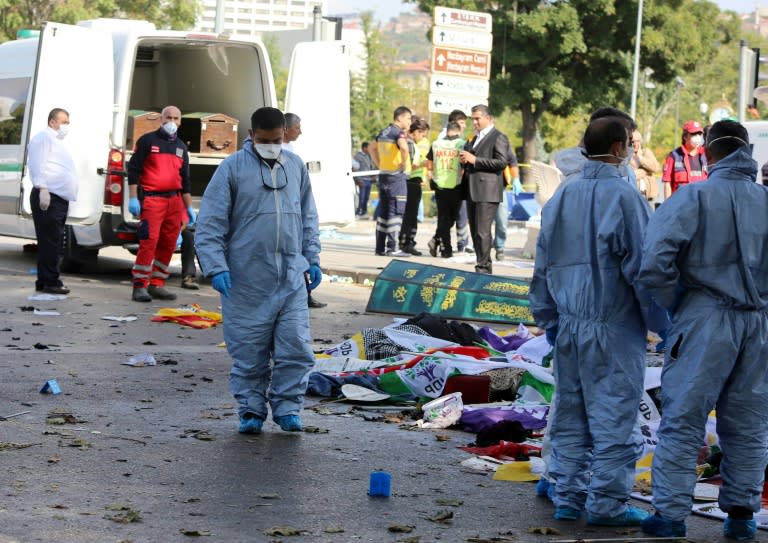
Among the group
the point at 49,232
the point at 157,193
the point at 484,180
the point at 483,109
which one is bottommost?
the point at 49,232

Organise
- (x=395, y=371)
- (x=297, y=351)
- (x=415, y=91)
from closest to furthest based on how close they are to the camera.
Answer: (x=297, y=351) < (x=395, y=371) < (x=415, y=91)

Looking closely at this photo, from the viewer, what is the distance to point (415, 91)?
77.4 meters

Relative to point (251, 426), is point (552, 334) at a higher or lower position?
higher

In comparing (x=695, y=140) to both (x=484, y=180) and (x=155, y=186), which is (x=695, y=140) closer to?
(x=484, y=180)

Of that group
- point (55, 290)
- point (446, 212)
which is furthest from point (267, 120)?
point (446, 212)

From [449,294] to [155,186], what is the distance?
120 inches

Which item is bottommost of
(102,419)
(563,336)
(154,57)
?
(102,419)

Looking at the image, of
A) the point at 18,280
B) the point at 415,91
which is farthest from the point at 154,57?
the point at 415,91

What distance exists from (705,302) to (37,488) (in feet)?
9.49

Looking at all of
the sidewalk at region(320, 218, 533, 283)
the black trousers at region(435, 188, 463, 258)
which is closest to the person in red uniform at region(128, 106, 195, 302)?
the sidewalk at region(320, 218, 533, 283)

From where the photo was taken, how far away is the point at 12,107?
51.0ft

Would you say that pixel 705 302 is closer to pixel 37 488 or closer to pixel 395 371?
pixel 37 488

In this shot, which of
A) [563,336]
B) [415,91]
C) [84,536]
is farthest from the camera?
[415,91]

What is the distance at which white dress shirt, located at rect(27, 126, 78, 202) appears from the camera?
531 inches
